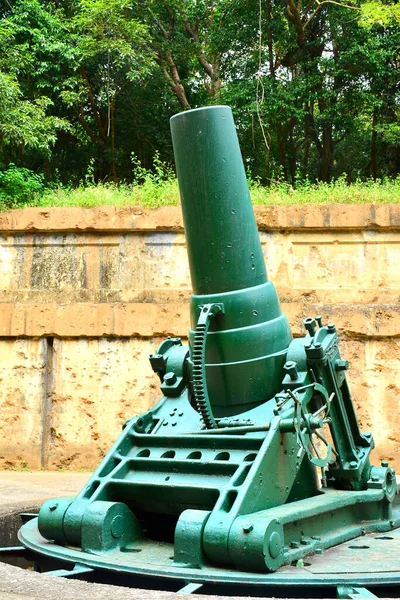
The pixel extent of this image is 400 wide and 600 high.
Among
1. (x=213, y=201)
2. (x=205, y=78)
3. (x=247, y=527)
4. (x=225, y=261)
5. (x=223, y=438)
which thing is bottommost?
(x=247, y=527)

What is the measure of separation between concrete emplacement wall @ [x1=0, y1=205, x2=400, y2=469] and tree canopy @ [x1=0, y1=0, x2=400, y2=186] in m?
4.25

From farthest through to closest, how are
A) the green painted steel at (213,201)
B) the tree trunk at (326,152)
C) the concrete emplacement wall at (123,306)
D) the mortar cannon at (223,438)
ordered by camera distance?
the tree trunk at (326,152) < the concrete emplacement wall at (123,306) < the green painted steel at (213,201) < the mortar cannon at (223,438)

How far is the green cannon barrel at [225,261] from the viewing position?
4.15 m

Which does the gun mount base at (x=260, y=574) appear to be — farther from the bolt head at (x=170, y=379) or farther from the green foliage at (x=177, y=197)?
the green foliage at (x=177, y=197)

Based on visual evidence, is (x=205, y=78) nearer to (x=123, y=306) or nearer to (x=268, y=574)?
(x=123, y=306)

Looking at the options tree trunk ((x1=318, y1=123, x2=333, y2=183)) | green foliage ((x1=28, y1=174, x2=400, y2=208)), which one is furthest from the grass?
tree trunk ((x1=318, y1=123, x2=333, y2=183))

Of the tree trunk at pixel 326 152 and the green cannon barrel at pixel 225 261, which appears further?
the tree trunk at pixel 326 152

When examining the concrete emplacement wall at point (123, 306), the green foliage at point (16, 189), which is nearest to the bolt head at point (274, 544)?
the concrete emplacement wall at point (123, 306)

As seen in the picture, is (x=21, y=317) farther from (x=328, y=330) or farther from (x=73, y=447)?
(x=328, y=330)

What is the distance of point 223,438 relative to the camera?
12.6ft

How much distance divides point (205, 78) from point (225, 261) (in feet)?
58.5

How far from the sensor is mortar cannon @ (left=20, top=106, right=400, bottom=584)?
359 centimetres

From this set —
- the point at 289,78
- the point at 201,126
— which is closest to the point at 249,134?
the point at 289,78

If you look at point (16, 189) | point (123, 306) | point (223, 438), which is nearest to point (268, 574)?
point (223, 438)
